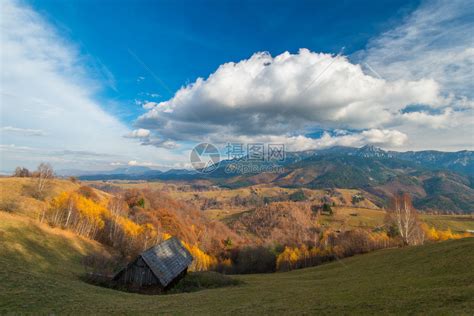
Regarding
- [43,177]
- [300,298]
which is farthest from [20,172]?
[300,298]

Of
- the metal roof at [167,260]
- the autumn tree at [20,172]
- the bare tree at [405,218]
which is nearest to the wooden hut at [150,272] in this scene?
the metal roof at [167,260]

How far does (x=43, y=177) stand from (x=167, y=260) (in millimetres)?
106062

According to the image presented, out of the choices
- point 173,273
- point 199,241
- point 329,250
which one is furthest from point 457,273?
point 199,241

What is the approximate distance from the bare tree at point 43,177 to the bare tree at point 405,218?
122530 millimetres

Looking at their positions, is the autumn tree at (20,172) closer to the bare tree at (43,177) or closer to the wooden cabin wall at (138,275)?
the bare tree at (43,177)

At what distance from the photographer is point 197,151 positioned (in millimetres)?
93875

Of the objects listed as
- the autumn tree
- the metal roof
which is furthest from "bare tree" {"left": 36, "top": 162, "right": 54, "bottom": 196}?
the metal roof

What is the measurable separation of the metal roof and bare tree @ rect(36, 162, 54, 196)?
261 feet

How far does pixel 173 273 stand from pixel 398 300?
35.0m

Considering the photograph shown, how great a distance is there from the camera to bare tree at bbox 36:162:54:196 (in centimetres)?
10331

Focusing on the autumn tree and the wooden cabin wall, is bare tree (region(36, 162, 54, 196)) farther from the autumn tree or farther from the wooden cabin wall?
the wooden cabin wall

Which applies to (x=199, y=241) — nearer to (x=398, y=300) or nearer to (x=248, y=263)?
(x=248, y=263)

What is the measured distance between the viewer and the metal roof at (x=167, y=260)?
4072 cm

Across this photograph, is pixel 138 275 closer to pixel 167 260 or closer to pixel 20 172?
pixel 167 260
